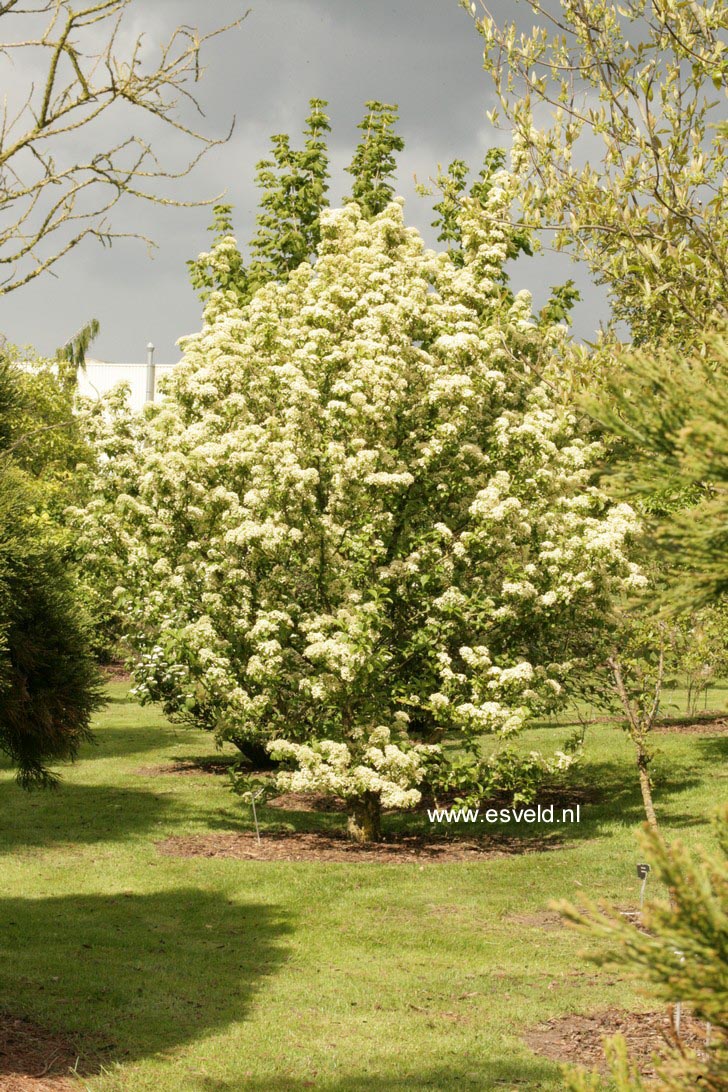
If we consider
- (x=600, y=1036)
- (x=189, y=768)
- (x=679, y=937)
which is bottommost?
(x=600, y=1036)

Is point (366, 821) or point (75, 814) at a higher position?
point (366, 821)

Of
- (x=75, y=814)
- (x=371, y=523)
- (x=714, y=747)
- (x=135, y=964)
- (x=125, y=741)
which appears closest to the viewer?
(x=135, y=964)

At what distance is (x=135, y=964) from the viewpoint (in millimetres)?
12508

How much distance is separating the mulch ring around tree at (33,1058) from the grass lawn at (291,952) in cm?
21

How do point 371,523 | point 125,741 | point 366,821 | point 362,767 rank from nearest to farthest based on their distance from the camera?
point 362,767 → point 371,523 → point 366,821 → point 125,741

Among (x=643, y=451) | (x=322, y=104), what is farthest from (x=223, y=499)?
(x=643, y=451)

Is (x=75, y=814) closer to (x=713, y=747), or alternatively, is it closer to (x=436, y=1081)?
(x=436, y=1081)

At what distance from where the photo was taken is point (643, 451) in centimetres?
365

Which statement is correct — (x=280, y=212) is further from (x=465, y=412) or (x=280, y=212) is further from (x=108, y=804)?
(x=108, y=804)

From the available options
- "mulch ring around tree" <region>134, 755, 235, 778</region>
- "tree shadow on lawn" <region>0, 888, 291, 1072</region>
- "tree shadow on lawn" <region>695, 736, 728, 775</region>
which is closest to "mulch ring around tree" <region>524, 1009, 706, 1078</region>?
"tree shadow on lawn" <region>0, 888, 291, 1072</region>

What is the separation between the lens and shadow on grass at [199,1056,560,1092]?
9125mm

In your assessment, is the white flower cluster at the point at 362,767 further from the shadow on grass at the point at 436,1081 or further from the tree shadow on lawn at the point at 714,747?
the tree shadow on lawn at the point at 714,747

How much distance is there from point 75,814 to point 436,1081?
13.4m

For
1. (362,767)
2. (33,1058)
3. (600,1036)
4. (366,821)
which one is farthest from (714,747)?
(33,1058)
